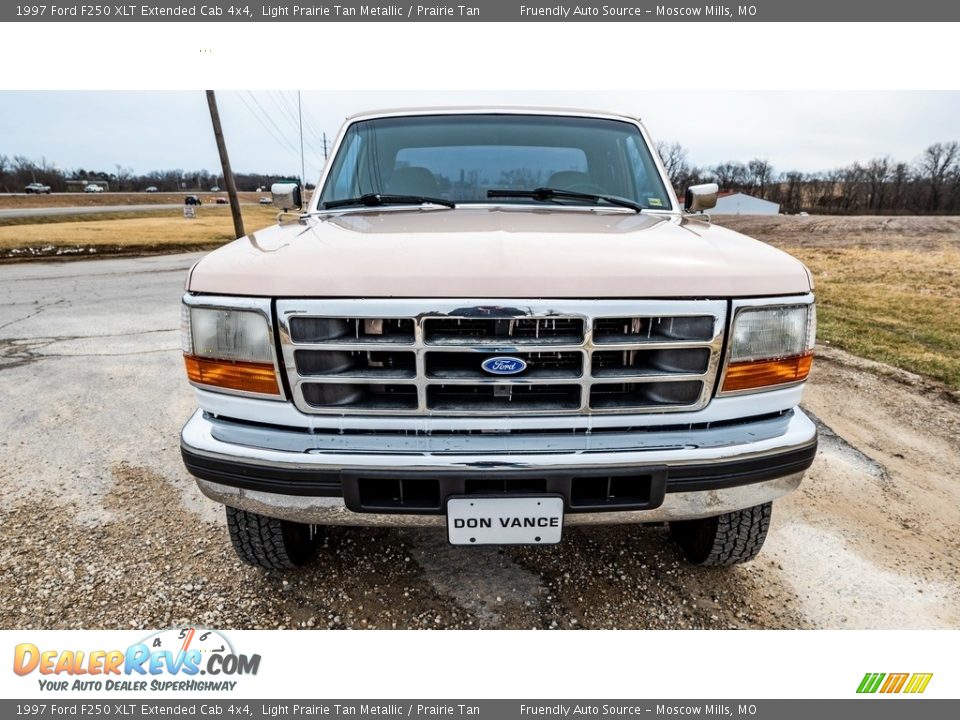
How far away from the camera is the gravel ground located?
2191mm

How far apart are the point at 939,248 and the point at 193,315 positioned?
2404 centimetres

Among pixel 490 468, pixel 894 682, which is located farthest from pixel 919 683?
pixel 490 468

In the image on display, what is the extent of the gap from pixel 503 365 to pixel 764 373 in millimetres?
912

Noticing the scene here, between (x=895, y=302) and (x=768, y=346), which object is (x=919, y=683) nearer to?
(x=768, y=346)

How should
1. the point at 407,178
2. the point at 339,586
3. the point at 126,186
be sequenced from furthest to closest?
the point at 126,186, the point at 407,178, the point at 339,586

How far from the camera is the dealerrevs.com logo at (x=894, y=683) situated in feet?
6.42

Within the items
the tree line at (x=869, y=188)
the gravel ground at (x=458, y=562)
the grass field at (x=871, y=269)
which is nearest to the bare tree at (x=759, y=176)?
the tree line at (x=869, y=188)

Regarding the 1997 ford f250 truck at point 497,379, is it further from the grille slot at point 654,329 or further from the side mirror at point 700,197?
the side mirror at point 700,197

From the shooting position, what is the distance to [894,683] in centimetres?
196

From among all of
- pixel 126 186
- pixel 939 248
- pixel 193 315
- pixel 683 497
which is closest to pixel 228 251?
pixel 193 315

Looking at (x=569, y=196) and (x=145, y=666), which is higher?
(x=569, y=196)

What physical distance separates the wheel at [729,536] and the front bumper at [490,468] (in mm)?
349

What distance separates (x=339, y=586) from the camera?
2.34 m

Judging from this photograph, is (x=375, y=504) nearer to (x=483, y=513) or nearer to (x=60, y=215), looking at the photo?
(x=483, y=513)
